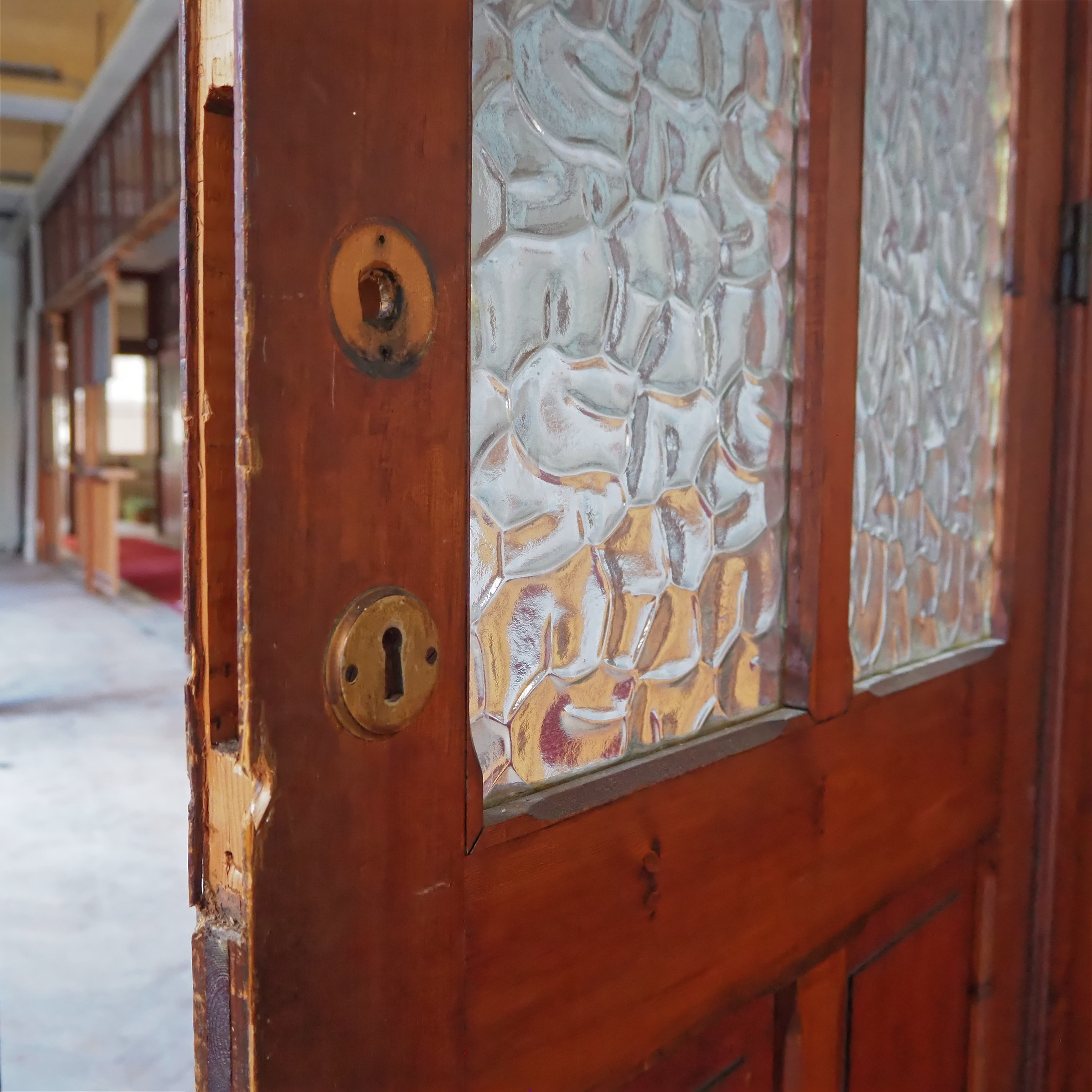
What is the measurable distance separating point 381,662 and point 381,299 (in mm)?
165

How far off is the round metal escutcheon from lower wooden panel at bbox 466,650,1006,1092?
259mm

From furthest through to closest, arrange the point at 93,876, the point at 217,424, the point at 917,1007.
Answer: the point at 93,876, the point at 917,1007, the point at 217,424

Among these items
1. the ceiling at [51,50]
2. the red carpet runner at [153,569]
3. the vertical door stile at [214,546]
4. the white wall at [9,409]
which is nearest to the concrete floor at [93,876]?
the vertical door stile at [214,546]

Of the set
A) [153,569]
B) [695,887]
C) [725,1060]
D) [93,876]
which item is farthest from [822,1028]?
[153,569]

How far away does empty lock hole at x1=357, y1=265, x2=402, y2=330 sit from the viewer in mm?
431

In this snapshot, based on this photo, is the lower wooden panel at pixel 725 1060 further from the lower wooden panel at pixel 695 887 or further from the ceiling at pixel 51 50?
the ceiling at pixel 51 50

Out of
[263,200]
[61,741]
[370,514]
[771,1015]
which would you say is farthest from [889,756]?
[61,741]

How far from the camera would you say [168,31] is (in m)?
4.04

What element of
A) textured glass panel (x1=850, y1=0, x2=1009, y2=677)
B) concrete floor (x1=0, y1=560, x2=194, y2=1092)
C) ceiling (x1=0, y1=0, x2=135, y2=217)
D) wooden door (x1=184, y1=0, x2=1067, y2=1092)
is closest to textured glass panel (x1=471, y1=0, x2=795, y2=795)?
wooden door (x1=184, y1=0, x2=1067, y2=1092)

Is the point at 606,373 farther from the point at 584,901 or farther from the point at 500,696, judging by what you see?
the point at 584,901

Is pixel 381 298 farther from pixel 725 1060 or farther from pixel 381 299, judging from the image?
pixel 725 1060

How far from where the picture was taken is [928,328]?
0.94 meters

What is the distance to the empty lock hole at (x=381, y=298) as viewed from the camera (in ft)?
1.42

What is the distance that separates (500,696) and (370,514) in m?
0.17
